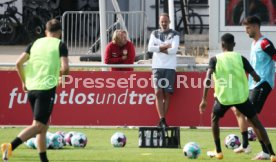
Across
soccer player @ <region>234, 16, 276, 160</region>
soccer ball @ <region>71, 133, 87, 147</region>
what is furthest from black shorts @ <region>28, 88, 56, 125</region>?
soccer player @ <region>234, 16, 276, 160</region>

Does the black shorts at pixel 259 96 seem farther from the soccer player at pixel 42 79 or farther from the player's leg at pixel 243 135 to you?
the soccer player at pixel 42 79

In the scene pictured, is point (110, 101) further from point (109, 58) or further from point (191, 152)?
point (191, 152)

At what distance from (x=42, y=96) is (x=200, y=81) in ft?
23.8

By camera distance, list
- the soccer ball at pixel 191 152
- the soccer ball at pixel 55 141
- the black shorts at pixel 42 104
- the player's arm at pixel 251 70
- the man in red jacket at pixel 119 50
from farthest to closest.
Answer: the man in red jacket at pixel 119 50, the soccer ball at pixel 55 141, the soccer ball at pixel 191 152, the player's arm at pixel 251 70, the black shorts at pixel 42 104

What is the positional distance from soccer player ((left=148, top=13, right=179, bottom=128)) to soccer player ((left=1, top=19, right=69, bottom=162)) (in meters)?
6.15

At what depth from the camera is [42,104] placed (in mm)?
13852

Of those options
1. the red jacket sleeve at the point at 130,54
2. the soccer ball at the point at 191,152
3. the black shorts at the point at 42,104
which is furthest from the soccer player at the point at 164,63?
the black shorts at the point at 42,104

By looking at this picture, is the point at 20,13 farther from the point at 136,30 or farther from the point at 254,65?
the point at 254,65

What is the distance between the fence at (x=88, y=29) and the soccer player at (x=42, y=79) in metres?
14.8

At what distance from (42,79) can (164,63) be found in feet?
21.5

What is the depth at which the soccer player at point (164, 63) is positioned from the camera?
20.2 meters

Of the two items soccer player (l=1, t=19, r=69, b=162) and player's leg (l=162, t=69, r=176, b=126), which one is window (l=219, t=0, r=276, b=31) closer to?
player's leg (l=162, t=69, r=176, b=126)

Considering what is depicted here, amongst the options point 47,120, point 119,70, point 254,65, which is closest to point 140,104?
point 119,70

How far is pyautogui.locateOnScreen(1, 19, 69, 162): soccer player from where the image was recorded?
45.5ft
